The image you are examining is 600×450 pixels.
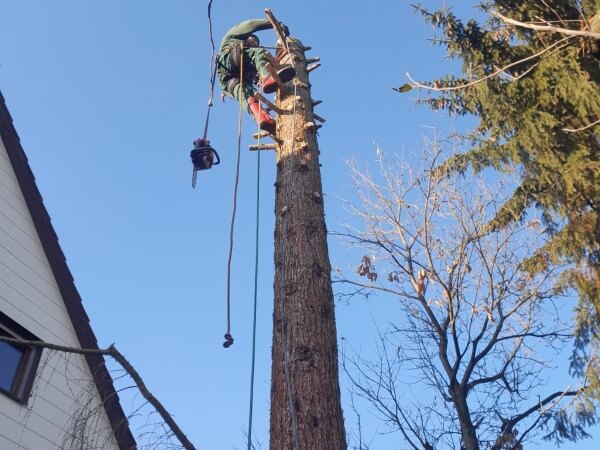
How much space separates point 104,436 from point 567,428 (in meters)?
4.05

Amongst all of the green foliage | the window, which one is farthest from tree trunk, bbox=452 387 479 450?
the window

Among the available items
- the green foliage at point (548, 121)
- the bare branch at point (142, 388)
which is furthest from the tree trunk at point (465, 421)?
the bare branch at point (142, 388)

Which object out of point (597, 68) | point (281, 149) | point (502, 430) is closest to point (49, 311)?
point (281, 149)

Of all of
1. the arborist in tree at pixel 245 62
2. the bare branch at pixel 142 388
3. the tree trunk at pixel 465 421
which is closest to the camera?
the bare branch at pixel 142 388

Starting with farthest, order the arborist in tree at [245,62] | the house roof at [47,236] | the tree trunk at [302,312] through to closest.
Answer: the house roof at [47,236] < the arborist in tree at [245,62] < the tree trunk at [302,312]

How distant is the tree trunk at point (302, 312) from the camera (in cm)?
321

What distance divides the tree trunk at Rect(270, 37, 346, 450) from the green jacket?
6.14 feet

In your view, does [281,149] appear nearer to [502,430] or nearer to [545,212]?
[545,212]

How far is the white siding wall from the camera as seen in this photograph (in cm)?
531

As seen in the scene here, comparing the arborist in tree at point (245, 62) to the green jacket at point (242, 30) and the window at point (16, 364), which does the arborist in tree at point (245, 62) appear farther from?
the window at point (16, 364)

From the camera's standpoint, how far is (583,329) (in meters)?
5.61

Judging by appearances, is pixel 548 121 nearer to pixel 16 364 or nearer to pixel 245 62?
pixel 245 62

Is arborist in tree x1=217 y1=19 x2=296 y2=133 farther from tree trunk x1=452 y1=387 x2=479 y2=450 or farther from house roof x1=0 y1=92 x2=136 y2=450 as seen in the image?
tree trunk x1=452 y1=387 x2=479 y2=450

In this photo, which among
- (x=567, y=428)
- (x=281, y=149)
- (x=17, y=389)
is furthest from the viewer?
(x=567, y=428)
